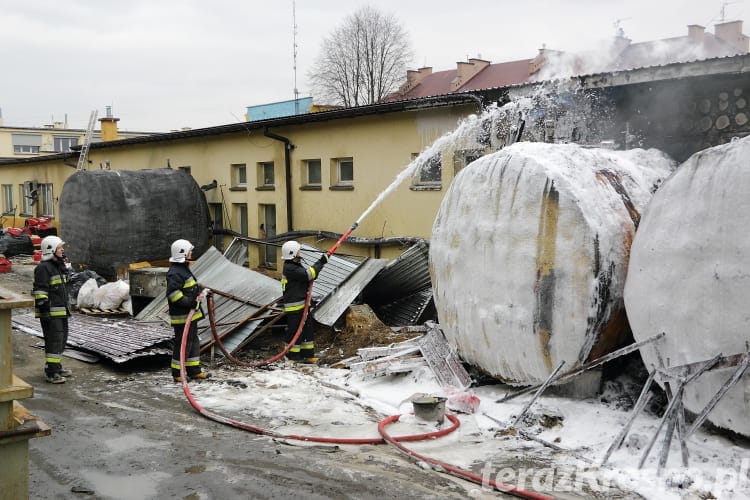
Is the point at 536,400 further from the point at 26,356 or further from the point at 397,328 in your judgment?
the point at 26,356

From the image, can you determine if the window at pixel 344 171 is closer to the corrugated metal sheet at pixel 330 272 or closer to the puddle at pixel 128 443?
the corrugated metal sheet at pixel 330 272

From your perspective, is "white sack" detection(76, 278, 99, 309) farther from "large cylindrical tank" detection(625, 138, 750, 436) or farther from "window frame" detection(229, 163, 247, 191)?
"large cylindrical tank" detection(625, 138, 750, 436)

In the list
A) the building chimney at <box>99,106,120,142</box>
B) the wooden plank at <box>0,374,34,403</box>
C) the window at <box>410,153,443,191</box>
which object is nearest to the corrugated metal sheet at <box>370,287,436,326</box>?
the window at <box>410,153,443,191</box>

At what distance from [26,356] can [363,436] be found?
5.87 metres

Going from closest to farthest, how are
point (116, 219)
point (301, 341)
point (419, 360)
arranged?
1. point (419, 360)
2. point (301, 341)
3. point (116, 219)

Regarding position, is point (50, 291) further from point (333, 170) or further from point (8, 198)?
point (8, 198)

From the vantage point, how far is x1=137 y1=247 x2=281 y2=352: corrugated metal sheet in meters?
9.55

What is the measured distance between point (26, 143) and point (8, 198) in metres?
23.5

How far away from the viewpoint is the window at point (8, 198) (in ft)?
100

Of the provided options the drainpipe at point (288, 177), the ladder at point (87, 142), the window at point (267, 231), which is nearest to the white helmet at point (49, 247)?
the drainpipe at point (288, 177)

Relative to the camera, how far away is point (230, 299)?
34.0 ft

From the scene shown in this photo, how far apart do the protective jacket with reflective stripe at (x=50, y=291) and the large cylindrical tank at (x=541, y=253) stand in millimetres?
4833

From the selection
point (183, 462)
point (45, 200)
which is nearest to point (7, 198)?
point (45, 200)

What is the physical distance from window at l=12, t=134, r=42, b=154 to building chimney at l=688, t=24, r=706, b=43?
157 ft
